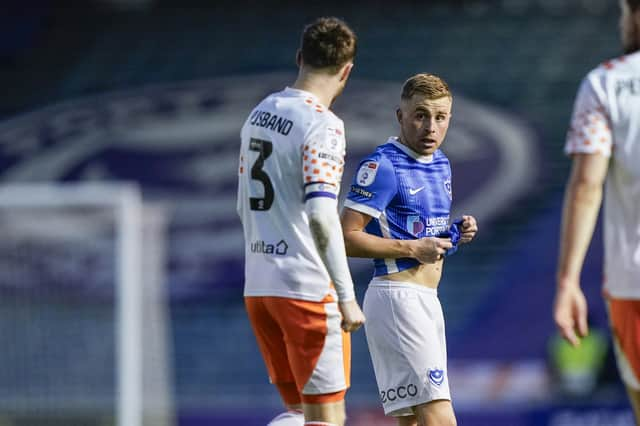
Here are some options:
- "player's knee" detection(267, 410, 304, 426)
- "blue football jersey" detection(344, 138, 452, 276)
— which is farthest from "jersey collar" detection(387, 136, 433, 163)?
"player's knee" detection(267, 410, 304, 426)

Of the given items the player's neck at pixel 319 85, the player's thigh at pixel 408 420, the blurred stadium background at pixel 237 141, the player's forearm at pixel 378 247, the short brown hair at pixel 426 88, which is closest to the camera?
the player's neck at pixel 319 85

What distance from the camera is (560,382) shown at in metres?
11.9

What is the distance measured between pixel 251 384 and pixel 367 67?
5.08 meters

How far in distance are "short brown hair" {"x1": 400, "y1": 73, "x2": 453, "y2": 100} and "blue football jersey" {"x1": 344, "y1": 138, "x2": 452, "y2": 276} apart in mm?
248

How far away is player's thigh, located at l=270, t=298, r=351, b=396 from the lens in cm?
434

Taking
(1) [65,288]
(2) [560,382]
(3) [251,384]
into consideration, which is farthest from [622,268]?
(3) [251,384]

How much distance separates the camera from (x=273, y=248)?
4414 millimetres

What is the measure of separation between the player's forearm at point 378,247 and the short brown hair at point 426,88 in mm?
640

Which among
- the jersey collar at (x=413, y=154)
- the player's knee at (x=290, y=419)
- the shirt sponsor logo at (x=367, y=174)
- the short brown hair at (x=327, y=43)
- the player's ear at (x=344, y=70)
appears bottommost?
the player's knee at (x=290, y=419)

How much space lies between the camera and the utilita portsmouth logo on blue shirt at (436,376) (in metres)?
4.57

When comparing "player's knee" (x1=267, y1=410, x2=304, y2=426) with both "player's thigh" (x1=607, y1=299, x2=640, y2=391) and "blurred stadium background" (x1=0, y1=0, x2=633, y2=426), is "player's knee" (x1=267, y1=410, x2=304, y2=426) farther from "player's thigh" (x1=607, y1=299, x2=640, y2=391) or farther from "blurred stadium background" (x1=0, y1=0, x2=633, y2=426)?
"blurred stadium background" (x1=0, y1=0, x2=633, y2=426)

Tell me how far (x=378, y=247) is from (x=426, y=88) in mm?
726

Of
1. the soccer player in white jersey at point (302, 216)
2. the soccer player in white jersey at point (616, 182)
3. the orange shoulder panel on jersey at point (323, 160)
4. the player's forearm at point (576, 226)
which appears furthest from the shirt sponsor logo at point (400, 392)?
the player's forearm at point (576, 226)

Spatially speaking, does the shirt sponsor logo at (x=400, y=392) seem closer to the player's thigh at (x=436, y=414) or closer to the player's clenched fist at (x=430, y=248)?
the player's thigh at (x=436, y=414)
